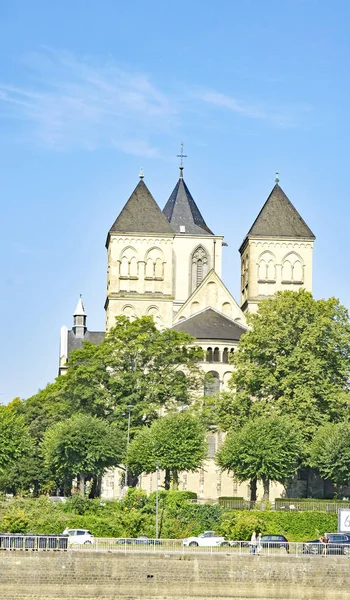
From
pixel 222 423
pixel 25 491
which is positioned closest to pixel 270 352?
pixel 222 423

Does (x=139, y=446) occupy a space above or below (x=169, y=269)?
below

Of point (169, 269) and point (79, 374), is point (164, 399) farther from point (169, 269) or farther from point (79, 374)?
point (169, 269)

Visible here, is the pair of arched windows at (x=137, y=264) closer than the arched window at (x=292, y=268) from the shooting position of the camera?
Yes

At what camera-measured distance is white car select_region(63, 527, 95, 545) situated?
64.1 metres

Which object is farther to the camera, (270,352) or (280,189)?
(280,189)

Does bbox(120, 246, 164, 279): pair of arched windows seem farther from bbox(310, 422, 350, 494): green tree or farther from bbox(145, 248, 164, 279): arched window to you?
bbox(310, 422, 350, 494): green tree

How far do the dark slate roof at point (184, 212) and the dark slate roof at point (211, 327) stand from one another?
52.0 ft

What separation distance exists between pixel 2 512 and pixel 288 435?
62.8 ft

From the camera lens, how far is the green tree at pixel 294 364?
291 feet

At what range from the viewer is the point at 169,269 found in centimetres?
11612

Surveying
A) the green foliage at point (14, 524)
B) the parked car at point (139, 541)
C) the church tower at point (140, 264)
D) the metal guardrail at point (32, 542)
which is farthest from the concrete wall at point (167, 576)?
the church tower at point (140, 264)

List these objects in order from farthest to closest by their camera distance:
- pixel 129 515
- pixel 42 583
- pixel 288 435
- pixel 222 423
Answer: pixel 222 423
pixel 288 435
pixel 129 515
pixel 42 583

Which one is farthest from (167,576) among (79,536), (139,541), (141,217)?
(141,217)

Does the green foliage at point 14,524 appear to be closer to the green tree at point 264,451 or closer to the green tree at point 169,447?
the green tree at point 169,447
